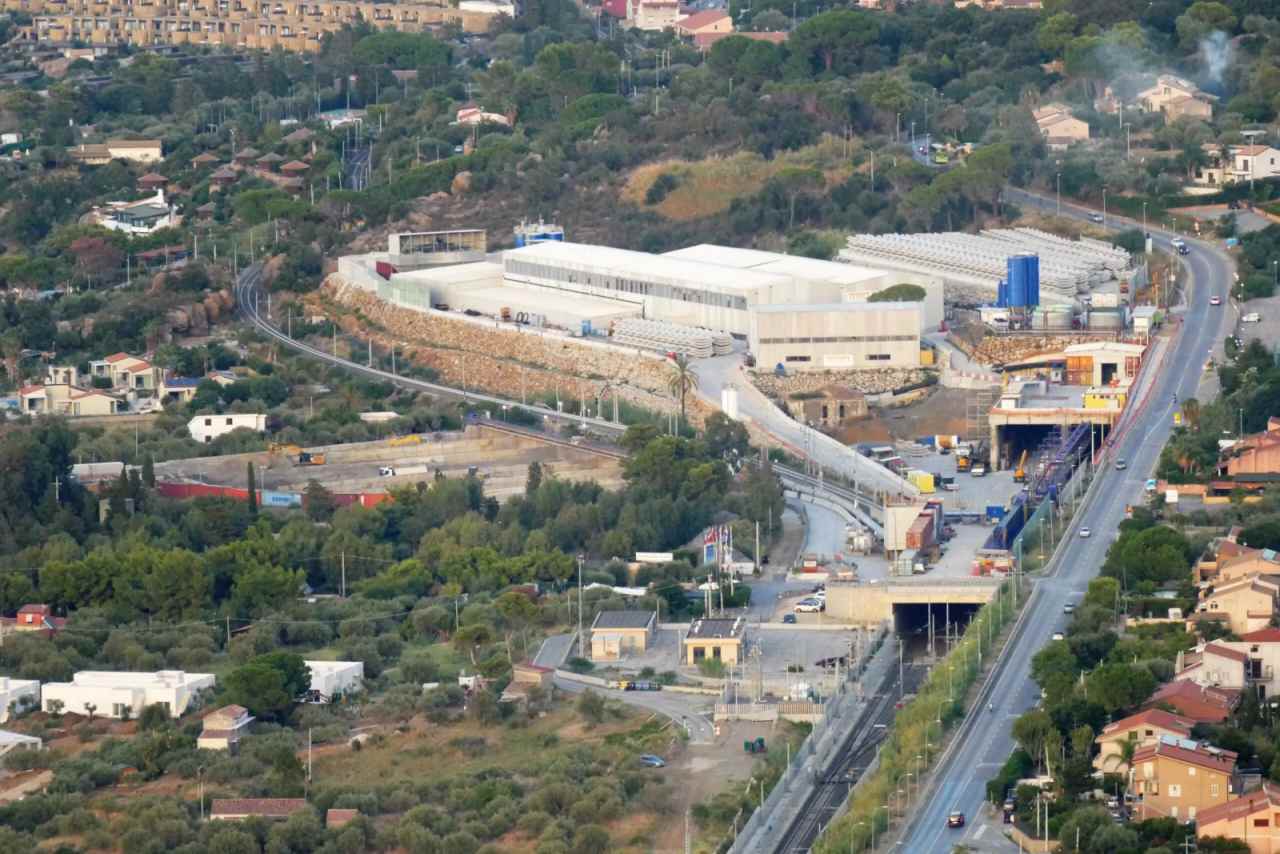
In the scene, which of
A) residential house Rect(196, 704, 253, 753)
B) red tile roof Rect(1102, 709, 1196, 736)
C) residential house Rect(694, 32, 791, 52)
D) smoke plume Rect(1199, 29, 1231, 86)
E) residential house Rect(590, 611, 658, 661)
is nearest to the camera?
red tile roof Rect(1102, 709, 1196, 736)

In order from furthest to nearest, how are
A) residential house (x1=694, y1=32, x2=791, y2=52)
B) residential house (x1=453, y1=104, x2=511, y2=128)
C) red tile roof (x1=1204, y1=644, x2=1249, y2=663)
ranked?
residential house (x1=694, y1=32, x2=791, y2=52)
residential house (x1=453, y1=104, x2=511, y2=128)
red tile roof (x1=1204, y1=644, x2=1249, y2=663)

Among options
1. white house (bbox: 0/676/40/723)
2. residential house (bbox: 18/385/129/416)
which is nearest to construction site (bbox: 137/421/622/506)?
residential house (bbox: 18/385/129/416)

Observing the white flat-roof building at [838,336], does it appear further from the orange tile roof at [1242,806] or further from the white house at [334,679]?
the orange tile roof at [1242,806]

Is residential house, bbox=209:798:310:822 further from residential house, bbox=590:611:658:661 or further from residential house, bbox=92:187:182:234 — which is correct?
residential house, bbox=92:187:182:234

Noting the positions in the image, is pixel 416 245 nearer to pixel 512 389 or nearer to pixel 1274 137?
pixel 512 389

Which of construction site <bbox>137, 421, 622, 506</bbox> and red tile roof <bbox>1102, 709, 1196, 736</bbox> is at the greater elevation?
red tile roof <bbox>1102, 709, 1196, 736</bbox>

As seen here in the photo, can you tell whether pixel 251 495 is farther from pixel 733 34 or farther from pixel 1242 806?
pixel 733 34
